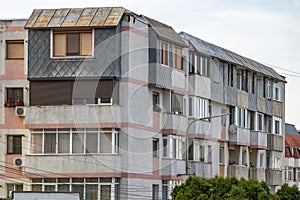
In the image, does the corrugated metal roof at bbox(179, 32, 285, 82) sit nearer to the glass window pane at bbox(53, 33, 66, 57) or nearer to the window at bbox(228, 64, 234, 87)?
the window at bbox(228, 64, 234, 87)

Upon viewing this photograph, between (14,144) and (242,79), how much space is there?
2275cm

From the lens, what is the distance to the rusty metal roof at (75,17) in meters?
56.9

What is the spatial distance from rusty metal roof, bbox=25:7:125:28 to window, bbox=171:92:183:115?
7.76 metres

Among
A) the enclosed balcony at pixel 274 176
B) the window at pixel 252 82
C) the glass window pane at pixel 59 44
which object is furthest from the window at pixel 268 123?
the glass window pane at pixel 59 44

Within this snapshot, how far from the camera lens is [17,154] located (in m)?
58.1

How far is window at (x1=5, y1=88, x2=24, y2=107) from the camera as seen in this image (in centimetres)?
5832

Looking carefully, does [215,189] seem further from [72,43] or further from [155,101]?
[72,43]

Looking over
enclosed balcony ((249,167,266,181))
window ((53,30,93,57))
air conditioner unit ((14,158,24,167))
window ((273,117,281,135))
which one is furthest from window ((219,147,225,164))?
air conditioner unit ((14,158,24,167))

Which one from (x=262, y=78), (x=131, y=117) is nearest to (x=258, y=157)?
(x=262, y=78)

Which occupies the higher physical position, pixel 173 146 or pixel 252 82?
pixel 252 82

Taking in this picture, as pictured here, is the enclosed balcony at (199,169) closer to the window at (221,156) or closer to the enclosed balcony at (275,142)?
the window at (221,156)

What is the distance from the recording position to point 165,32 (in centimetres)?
6125

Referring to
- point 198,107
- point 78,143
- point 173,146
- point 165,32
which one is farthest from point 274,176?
point 78,143

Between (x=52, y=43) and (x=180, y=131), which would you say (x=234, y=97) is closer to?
(x=180, y=131)
